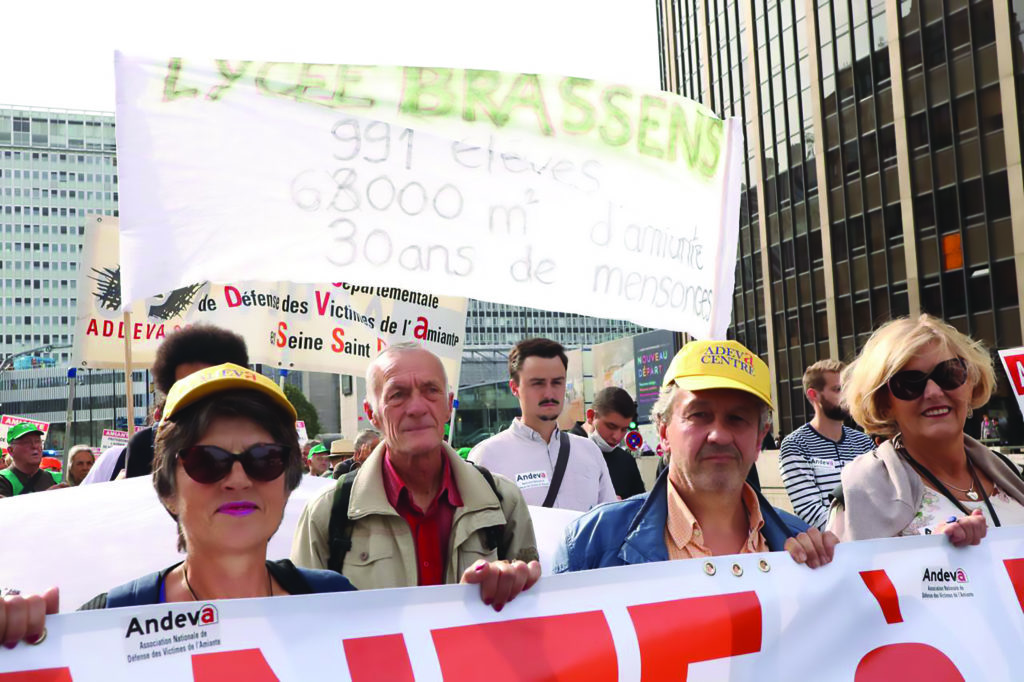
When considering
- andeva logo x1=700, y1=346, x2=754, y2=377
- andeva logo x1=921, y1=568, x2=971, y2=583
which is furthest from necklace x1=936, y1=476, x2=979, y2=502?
andeva logo x1=700, y1=346, x2=754, y2=377

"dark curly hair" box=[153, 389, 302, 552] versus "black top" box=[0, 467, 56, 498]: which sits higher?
"dark curly hair" box=[153, 389, 302, 552]

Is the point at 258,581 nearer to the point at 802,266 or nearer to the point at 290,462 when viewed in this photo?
the point at 290,462

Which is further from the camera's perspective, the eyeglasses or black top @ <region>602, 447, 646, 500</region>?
black top @ <region>602, 447, 646, 500</region>

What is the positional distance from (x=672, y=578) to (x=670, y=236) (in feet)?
7.73

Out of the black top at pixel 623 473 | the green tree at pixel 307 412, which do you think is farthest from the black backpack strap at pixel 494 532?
the green tree at pixel 307 412

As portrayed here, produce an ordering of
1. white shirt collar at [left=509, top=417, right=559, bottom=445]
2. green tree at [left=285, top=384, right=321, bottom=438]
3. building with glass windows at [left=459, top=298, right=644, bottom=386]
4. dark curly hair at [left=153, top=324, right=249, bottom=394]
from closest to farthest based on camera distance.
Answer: dark curly hair at [left=153, top=324, right=249, bottom=394] → white shirt collar at [left=509, top=417, right=559, bottom=445] → green tree at [left=285, top=384, right=321, bottom=438] → building with glass windows at [left=459, top=298, right=644, bottom=386]

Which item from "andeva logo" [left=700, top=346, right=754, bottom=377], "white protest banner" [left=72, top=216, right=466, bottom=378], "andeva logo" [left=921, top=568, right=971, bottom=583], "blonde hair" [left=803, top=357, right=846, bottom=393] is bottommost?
"andeva logo" [left=921, top=568, right=971, bottom=583]

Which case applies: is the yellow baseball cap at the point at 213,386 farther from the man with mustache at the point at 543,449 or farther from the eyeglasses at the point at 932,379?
the man with mustache at the point at 543,449

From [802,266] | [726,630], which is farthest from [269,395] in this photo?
[802,266]

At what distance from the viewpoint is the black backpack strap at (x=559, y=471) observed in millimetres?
4934

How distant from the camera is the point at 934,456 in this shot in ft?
10.1

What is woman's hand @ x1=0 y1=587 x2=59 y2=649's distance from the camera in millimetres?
1849

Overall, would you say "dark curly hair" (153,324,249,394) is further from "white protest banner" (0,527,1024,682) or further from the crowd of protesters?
"white protest banner" (0,527,1024,682)

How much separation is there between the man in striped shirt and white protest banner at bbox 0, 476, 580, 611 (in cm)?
171
